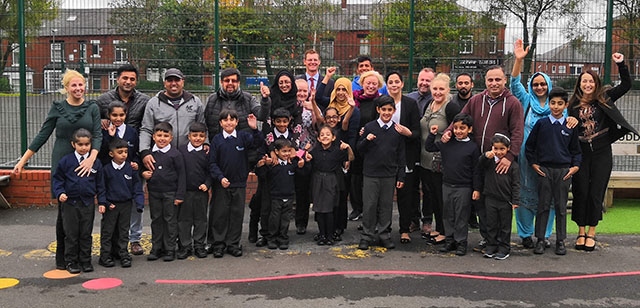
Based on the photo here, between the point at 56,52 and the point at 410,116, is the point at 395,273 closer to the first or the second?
the point at 410,116

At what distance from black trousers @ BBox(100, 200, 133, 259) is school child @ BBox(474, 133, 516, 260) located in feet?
10.8

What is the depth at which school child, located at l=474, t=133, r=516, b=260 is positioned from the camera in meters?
5.79

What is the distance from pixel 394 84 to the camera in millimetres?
6293

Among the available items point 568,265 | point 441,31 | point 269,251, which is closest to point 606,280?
point 568,265

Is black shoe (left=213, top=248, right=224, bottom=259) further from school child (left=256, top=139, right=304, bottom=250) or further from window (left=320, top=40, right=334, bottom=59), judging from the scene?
window (left=320, top=40, right=334, bottom=59)

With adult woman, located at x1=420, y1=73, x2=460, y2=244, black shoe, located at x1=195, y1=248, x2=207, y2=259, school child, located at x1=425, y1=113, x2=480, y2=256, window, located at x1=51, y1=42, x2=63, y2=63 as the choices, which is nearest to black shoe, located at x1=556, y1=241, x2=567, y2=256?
school child, located at x1=425, y1=113, x2=480, y2=256

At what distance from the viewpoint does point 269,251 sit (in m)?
6.12

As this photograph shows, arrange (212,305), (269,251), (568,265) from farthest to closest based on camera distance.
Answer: (269,251) → (568,265) → (212,305)

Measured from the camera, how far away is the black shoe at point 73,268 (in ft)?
17.5

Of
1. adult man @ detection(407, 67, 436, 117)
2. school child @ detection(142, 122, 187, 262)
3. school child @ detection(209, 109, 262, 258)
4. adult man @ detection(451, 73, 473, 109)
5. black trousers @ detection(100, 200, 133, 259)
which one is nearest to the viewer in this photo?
black trousers @ detection(100, 200, 133, 259)

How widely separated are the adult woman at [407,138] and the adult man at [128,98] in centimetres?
251

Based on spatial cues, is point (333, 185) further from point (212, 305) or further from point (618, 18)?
point (618, 18)

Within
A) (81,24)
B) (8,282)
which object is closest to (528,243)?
(8,282)

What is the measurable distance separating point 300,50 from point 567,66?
11.7 ft
